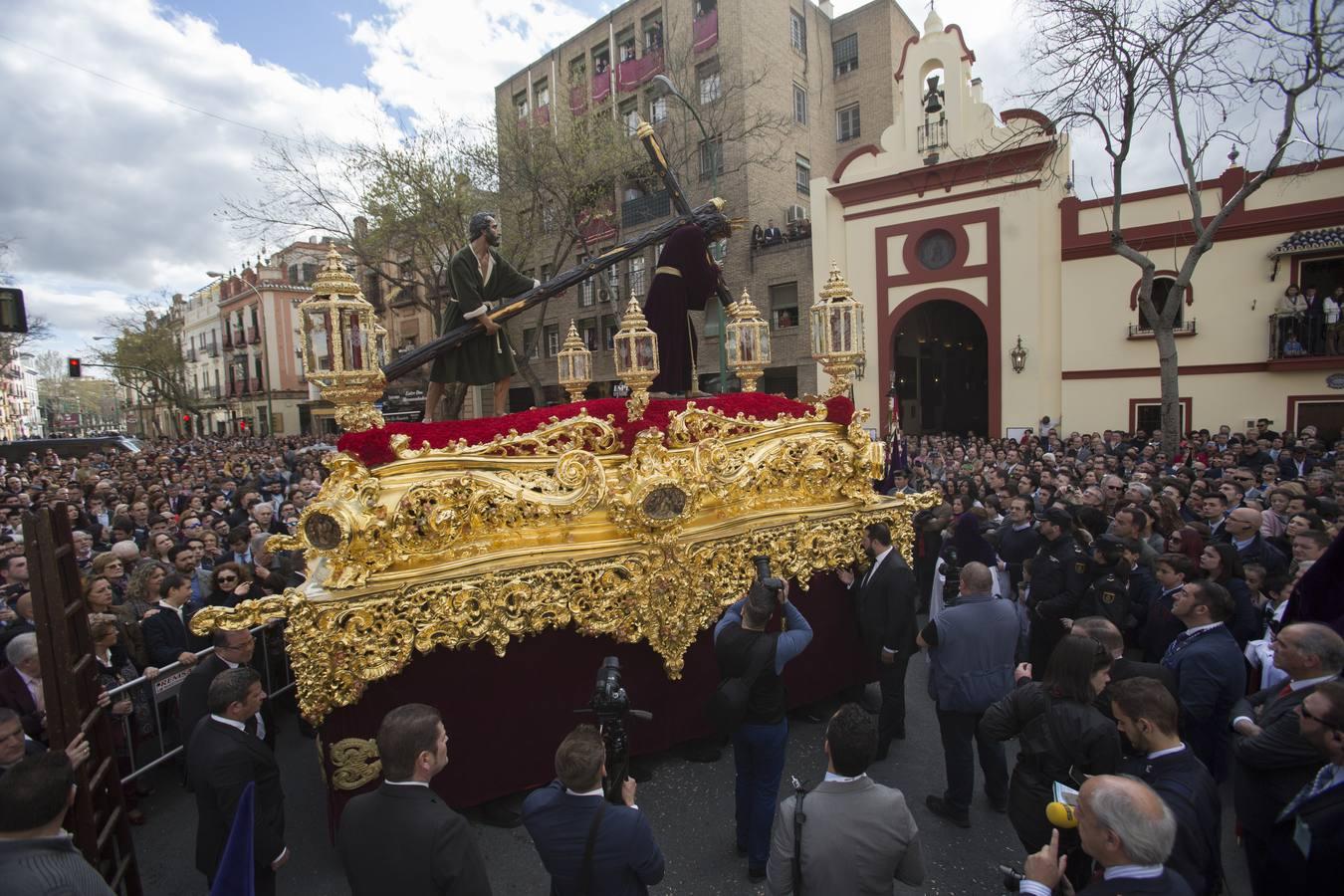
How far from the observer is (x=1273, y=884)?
2809mm

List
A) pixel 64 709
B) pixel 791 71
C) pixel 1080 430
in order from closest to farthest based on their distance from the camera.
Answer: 1. pixel 64 709
2. pixel 1080 430
3. pixel 791 71

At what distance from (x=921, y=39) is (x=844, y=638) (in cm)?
1985

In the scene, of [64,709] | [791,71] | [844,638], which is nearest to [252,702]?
[64,709]

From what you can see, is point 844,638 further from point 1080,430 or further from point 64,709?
point 1080,430

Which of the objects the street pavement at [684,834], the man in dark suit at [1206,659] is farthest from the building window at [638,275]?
the man in dark suit at [1206,659]

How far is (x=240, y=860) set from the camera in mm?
2348

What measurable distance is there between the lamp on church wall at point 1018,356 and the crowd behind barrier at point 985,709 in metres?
11.0

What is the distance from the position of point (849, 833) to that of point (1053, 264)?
63.5 ft

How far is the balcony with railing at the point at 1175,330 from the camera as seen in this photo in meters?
16.5

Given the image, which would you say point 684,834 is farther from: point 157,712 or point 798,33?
point 798,33

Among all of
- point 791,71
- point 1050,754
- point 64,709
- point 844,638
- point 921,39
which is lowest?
point 844,638

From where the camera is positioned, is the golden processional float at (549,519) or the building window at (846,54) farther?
the building window at (846,54)

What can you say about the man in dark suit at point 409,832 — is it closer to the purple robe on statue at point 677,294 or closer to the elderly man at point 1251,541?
the purple robe on statue at point 677,294

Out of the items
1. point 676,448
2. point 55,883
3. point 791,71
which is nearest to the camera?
point 55,883
